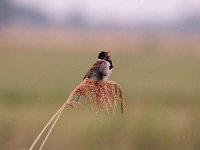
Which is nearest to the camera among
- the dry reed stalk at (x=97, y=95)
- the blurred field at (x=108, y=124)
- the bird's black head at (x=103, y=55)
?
the dry reed stalk at (x=97, y=95)

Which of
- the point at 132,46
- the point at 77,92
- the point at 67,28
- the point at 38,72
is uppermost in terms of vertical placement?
the point at 67,28

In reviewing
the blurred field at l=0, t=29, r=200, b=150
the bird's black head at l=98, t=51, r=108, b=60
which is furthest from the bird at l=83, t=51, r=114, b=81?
the blurred field at l=0, t=29, r=200, b=150

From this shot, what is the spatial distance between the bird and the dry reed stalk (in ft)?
0.13

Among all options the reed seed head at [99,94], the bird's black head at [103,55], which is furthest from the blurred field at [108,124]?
the reed seed head at [99,94]

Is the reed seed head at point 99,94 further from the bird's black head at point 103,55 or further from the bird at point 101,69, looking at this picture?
the bird's black head at point 103,55

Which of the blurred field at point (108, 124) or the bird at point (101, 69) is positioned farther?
the blurred field at point (108, 124)

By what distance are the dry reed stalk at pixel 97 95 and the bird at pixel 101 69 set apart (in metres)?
0.04

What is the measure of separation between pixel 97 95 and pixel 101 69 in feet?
0.38

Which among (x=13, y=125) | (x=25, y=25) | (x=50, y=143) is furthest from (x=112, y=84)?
(x=25, y=25)

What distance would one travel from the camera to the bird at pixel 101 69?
2.38 metres

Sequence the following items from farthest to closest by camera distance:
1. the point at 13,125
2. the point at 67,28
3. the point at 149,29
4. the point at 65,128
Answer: the point at 67,28 → the point at 149,29 → the point at 65,128 → the point at 13,125

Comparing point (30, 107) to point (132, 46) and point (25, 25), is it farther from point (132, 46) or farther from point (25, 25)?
point (25, 25)

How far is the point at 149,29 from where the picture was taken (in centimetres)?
4766

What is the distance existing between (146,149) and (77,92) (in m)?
4.43
